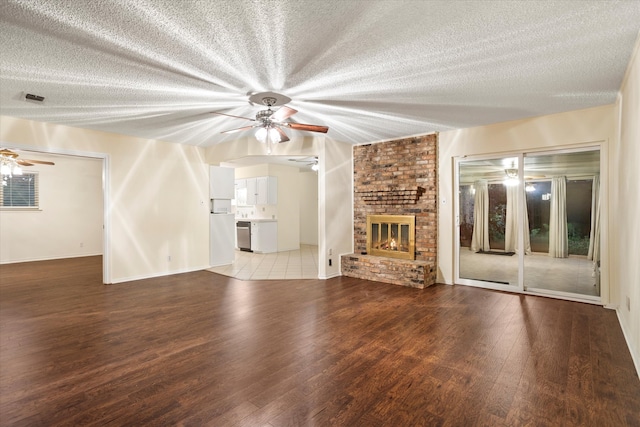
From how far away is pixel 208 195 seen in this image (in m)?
6.71

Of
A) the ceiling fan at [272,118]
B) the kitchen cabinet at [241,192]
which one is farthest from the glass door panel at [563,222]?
the kitchen cabinet at [241,192]

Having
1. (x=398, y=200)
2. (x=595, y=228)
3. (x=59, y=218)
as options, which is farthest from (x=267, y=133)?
(x=59, y=218)

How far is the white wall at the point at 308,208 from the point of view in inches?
404

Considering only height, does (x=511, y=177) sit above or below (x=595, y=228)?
above

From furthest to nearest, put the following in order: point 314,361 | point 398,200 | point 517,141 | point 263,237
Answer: point 263,237 < point 398,200 < point 517,141 < point 314,361

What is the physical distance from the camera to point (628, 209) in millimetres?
3031

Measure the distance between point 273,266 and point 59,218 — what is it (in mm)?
5553

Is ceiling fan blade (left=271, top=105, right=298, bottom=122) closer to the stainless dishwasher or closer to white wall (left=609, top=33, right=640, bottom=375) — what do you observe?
white wall (left=609, top=33, right=640, bottom=375)

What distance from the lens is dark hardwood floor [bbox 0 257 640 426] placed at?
1929 millimetres

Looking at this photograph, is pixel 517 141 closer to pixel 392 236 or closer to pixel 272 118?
pixel 392 236

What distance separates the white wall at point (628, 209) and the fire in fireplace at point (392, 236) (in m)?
2.51

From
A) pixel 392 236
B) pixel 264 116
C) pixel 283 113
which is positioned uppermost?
pixel 264 116

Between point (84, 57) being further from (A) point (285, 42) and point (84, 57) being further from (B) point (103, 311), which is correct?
(B) point (103, 311)

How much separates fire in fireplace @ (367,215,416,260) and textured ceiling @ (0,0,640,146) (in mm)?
2024
